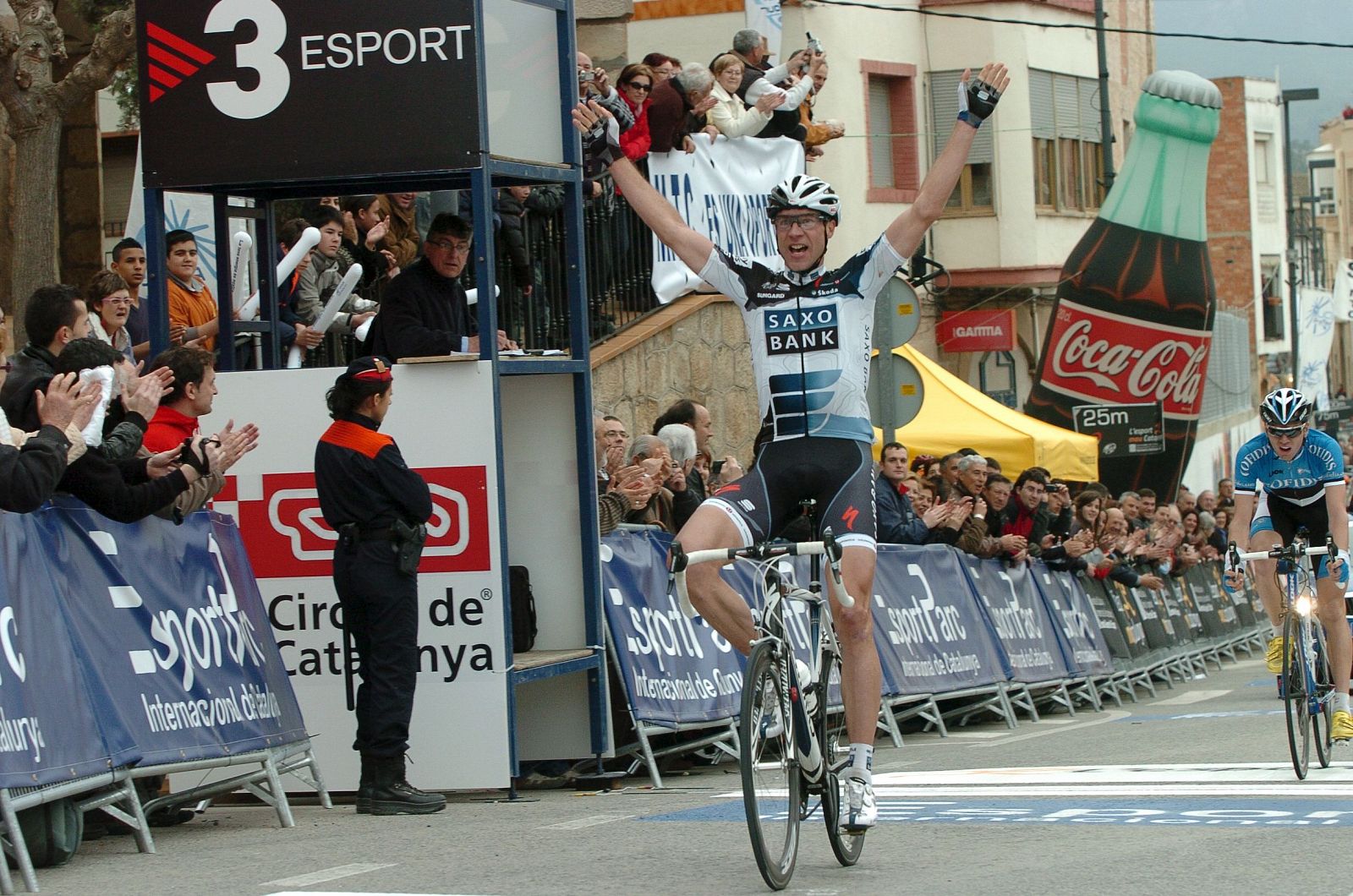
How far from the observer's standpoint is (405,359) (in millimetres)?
10305

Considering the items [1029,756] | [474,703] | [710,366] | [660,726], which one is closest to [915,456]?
[710,366]

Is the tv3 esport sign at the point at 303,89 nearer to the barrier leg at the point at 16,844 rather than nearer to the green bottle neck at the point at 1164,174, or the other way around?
the barrier leg at the point at 16,844

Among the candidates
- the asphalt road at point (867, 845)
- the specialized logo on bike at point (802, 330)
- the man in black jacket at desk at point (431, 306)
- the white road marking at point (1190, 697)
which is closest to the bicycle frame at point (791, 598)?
the asphalt road at point (867, 845)

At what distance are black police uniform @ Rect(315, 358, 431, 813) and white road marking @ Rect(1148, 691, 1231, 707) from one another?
11263 millimetres

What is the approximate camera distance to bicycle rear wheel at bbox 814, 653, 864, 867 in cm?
721

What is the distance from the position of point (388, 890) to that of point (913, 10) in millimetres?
30754

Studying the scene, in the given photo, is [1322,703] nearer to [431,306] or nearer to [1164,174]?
[431,306]

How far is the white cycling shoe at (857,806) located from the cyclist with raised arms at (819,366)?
247 millimetres

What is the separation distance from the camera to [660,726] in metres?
11.4

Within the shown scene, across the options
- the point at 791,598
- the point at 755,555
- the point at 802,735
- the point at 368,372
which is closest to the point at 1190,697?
the point at 368,372

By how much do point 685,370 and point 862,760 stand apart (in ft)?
42.2

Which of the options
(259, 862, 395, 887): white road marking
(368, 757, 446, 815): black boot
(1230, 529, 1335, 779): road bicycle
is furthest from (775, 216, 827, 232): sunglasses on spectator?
(1230, 529, 1335, 779): road bicycle

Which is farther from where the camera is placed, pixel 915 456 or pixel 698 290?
pixel 915 456

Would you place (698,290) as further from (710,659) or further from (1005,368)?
(1005,368)
